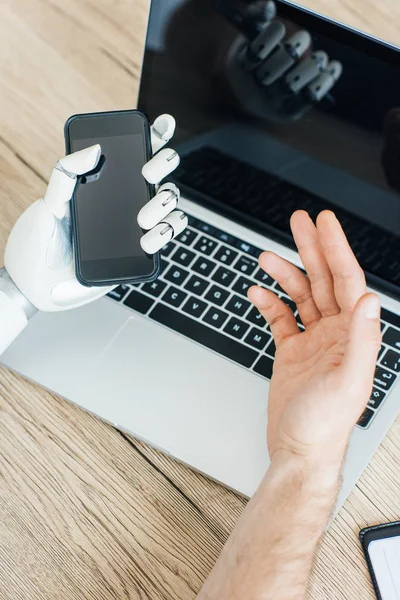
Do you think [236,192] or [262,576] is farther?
[236,192]

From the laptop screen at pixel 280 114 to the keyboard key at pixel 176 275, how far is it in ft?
0.31

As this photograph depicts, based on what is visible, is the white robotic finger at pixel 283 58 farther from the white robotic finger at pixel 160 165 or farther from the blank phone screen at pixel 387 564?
the blank phone screen at pixel 387 564

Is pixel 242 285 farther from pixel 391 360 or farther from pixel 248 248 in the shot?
pixel 391 360

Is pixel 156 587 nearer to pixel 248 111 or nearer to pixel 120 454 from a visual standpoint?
pixel 120 454

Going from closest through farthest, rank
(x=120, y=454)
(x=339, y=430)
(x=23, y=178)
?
(x=339, y=430), (x=120, y=454), (x=23, y=178)

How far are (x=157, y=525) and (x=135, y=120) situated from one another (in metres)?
0.41

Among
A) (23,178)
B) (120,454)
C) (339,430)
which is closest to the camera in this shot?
(339,430)

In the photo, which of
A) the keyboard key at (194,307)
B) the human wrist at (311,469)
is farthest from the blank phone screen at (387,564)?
the keyboard key at (194,307)

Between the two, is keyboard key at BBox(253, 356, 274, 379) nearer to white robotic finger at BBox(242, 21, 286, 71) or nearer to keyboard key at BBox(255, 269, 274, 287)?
keyboard key at BBox(255, 269, 274, 287)

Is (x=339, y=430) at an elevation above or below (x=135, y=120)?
below

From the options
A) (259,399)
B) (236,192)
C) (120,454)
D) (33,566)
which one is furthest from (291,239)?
(33,566)

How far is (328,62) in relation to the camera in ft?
2.09

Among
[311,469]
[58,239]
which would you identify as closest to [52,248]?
[58,239]

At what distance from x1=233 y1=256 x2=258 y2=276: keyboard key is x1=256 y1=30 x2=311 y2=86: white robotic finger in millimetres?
210
